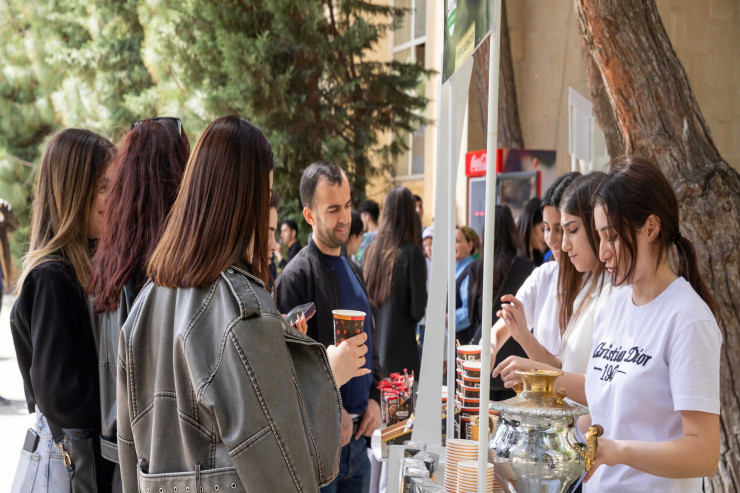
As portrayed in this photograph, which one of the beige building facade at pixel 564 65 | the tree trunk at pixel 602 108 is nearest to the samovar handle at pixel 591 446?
the tree trunk at pixel 602 108

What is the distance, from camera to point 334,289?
11.0 feet

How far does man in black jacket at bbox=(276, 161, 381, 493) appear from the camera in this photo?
10.6ft

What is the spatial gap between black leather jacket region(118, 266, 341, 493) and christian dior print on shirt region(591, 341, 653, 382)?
80cm

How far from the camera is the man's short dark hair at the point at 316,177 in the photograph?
137 inches

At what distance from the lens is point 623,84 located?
154 inches

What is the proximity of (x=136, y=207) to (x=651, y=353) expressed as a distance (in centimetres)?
151

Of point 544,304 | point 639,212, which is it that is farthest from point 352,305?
point 639,212

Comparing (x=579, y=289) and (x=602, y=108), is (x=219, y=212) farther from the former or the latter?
(x=602, y=108)

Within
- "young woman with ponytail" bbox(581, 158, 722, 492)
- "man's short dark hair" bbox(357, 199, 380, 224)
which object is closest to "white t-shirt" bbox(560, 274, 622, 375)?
"young woman with ponytail" bbox(581, 158, 722, 492)

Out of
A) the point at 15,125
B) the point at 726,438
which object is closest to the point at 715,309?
the point at 726,438

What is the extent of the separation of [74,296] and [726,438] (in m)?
2.92

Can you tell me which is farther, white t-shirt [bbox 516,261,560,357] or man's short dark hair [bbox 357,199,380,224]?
man's short dark hair [bbox 357,199,380,224]

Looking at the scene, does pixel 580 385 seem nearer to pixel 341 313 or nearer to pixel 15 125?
pixel 341 313

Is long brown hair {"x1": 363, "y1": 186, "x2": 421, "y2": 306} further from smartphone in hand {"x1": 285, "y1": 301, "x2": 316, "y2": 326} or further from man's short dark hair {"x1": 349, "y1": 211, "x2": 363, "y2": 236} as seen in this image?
smartphone in hand {"x1": 285, "y1": 301, "x2": 316, "y2": 326}
